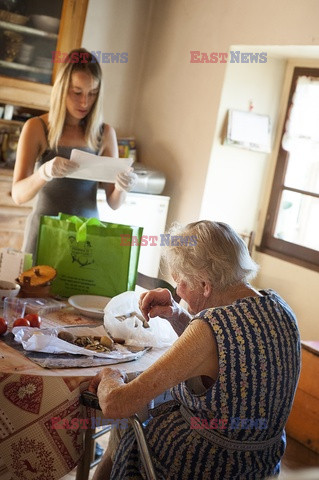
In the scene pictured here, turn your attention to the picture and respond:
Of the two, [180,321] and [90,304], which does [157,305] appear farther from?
[90,304]

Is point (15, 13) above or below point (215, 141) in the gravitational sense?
above

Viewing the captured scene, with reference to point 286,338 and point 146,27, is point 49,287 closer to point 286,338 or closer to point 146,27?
point 286,338

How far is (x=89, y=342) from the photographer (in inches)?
73.7

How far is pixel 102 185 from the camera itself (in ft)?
9.89

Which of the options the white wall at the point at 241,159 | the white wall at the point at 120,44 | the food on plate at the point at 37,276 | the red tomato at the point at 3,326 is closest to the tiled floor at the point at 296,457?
the food on plate at the point at 37,276

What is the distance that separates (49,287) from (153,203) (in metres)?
2.00

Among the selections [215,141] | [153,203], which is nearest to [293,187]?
[215,141]

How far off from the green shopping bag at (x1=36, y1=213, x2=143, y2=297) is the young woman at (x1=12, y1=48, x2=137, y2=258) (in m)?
0.31

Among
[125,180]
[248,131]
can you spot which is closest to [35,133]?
[125,180]

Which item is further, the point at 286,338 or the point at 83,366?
the point at 83,366

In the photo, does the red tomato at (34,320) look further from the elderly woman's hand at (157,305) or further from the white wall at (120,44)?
the white wall at (120,44)

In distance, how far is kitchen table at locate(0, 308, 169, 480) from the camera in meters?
1.58

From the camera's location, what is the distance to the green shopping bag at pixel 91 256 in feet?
7.50

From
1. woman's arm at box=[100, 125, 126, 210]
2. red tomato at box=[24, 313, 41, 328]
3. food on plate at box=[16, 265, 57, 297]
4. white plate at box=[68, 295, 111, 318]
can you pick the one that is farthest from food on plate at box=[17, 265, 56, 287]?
woman's arm at box=[100, 125, 126, 210]
